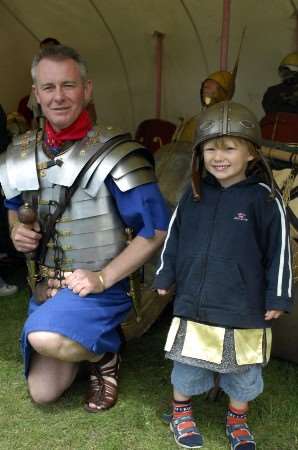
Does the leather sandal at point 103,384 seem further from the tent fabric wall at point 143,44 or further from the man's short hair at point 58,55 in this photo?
the tent fabric wall at point 143,44

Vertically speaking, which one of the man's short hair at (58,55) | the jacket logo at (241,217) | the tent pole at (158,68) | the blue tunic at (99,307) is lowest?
the blue tunic at (99,307)

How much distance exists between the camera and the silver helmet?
189 centimetres

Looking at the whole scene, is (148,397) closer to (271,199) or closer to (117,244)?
(117,244)

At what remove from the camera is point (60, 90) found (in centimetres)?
218

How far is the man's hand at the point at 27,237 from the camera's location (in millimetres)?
2295

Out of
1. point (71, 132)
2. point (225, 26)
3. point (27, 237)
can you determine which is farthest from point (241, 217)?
point (225, 26)

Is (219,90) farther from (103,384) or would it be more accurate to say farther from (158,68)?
(103,384)

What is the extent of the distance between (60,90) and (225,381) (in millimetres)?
1314

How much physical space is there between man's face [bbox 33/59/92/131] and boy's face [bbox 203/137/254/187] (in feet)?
2.01

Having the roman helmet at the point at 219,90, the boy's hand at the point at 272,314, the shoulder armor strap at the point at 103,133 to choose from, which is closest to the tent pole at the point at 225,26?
the roman helmet at the point at 219,90

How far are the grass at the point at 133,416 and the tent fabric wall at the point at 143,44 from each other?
3.05m

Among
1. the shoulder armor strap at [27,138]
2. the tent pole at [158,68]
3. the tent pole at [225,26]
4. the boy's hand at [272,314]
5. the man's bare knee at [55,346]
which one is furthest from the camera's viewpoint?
→ the tent pole at [158,68]

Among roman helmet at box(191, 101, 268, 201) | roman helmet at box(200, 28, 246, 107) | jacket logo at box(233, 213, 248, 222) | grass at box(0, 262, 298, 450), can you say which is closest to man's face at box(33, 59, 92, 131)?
roman helmet at box(191, 101, 268, 201)

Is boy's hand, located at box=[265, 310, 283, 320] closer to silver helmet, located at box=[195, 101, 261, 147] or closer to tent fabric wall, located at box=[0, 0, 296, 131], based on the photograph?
silver helmet, located at box=[195, 101, 261, 147]
